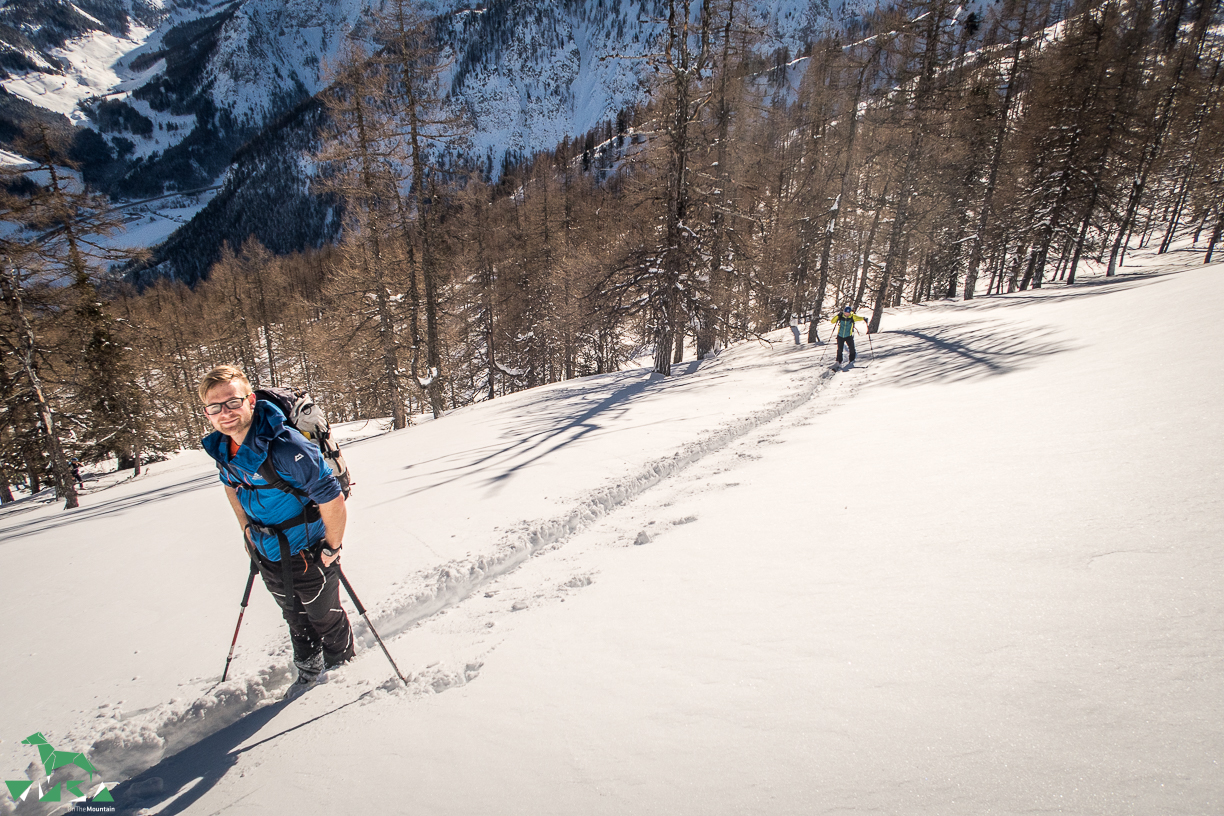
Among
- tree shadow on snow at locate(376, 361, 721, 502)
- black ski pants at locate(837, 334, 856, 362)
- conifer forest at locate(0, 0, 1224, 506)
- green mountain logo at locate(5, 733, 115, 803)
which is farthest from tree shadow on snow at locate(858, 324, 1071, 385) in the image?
green mountain logo at locate(5, 733, 115, 803)

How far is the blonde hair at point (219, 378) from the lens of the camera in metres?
2.60

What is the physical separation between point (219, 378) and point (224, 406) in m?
0.20

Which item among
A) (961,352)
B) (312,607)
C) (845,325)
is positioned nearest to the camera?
(312,607)

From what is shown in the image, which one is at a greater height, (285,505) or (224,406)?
(224,406)

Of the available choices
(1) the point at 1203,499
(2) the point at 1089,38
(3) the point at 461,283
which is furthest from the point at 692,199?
(2) the point at 1089,38

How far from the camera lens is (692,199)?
13.6m

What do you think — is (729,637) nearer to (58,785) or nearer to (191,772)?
(191,772)

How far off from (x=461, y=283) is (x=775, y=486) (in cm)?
2946

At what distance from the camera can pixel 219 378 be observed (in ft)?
8.79

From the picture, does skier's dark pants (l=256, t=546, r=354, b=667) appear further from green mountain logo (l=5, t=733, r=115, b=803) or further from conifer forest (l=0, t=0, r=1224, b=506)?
conifer forest (l=0, t=0, r=1224, b=506)

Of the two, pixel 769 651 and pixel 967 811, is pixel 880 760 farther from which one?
pixel 769 651

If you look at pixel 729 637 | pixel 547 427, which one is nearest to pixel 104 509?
pixel 547 427

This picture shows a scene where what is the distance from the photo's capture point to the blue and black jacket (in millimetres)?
2688

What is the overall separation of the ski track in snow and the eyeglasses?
202cm
